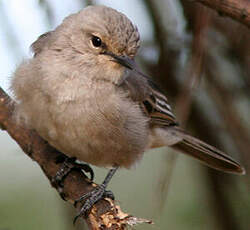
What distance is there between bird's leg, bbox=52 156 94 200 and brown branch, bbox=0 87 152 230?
0.04 meters

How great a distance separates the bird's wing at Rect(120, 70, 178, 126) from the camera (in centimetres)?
536

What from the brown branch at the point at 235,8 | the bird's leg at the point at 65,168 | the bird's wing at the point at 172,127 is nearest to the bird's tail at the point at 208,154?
the bird's wing at the point at 172,127

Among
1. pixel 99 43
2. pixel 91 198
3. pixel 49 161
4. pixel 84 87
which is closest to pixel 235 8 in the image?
pixel 99 43

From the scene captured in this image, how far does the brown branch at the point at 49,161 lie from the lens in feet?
13.2

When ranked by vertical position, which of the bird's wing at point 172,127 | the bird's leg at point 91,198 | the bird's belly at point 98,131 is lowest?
the bird's leg at point 91,198

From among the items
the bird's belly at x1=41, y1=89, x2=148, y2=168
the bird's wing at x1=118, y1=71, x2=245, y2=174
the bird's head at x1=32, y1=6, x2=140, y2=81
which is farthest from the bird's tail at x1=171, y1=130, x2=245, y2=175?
the bird's head at x1=32, y1=6, x2=140, y2=81

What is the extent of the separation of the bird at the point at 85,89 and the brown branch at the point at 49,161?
3.9 inches

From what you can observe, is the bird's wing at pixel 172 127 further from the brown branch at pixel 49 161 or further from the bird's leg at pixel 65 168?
the brown branch at pixel 49 161

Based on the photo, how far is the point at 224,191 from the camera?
5.91m

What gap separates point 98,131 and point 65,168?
1.57 ft

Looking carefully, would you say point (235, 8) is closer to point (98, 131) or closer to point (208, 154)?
point (98, 131)

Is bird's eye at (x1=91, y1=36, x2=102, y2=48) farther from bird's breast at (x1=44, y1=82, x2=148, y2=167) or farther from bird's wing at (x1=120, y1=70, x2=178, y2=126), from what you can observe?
bird's wing at (x1=120, y1=70, x2=178, y2=126)

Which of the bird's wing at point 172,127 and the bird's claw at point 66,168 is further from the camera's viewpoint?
the bird's wing at point 172,127

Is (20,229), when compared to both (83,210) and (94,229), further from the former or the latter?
(94,229)
